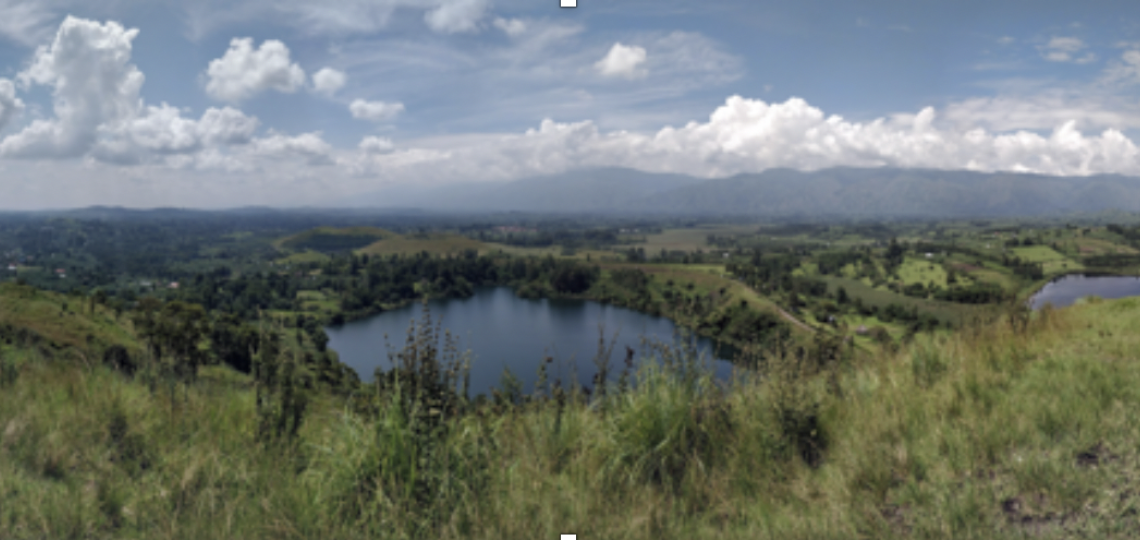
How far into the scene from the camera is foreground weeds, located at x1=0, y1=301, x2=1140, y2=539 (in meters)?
2.18

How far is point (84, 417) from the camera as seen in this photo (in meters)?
2.85

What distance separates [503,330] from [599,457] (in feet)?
174

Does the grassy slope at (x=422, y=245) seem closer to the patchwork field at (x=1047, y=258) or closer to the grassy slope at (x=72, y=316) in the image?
the grassy slope at (x=72, y=316)

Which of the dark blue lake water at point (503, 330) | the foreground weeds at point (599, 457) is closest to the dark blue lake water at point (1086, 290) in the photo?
the foreground weeds at point (599, 457)

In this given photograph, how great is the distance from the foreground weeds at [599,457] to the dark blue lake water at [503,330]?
83.9ft

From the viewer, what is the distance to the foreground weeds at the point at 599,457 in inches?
85.7

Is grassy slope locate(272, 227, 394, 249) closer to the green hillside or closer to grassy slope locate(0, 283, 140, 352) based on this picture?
the green hillside

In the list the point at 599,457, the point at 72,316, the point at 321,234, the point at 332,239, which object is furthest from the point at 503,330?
the point at 321,234

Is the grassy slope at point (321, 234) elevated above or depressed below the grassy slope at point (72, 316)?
above

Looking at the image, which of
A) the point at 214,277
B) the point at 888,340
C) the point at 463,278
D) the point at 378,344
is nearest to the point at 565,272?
the point at 463,278

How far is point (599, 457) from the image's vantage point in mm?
2922

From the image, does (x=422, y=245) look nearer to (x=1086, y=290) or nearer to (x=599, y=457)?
(x=1086, y=290)

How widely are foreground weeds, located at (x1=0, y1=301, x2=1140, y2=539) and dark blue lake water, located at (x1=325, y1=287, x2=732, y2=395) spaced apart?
25565 millimetres

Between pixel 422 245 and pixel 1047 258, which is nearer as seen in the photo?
pixel 1047 258
